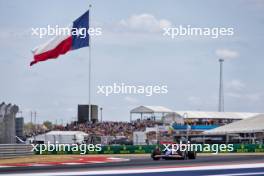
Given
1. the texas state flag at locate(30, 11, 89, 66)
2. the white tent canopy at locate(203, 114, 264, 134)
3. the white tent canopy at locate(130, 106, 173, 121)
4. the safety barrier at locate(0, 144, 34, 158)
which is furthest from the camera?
the white tent canopy at locate(130, 106, 173, 121)

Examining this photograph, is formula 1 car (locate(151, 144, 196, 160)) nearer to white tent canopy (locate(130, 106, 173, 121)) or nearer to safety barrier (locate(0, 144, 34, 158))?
safety barrier (locate(0, 144, 34, 158))

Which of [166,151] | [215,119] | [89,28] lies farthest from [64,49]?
[215,119]

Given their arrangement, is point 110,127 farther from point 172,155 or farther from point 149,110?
point 172,155

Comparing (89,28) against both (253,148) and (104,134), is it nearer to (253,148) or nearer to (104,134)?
(253,148)

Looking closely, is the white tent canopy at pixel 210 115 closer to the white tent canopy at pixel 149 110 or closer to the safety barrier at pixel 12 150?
the white tent canopy at pixel 149 110

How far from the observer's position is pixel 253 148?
40.6 meters

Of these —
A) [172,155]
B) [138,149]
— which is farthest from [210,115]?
[172,155]

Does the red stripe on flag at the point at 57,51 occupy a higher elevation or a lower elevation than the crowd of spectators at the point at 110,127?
higher

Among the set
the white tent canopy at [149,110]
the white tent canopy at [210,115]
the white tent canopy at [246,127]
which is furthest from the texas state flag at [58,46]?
the white tent canopy at [210,115]

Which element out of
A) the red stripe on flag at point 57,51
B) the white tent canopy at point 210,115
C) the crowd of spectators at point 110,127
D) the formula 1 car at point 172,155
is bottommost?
the formula 1 car at point 172,155

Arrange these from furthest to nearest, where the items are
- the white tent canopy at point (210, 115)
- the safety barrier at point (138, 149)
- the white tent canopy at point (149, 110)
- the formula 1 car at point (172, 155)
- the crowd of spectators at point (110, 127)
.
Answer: the white tent canopy at point (210, 115), the white tent canopy at point (149, 110), the crowd of spectators at point (110, 127), the safety barrier at point (138, 149), the formula 1 car at point (172, 155)

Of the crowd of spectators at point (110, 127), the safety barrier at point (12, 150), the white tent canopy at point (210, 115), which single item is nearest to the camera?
the safety barrier at point (12, 150)

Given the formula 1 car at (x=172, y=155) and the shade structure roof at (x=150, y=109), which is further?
the shade structure roof at (x=150, y=109)

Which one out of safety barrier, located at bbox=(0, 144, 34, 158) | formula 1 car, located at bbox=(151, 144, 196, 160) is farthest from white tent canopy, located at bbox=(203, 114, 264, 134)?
safety barrier, located at bbox=(0, 144, 34, 158)
